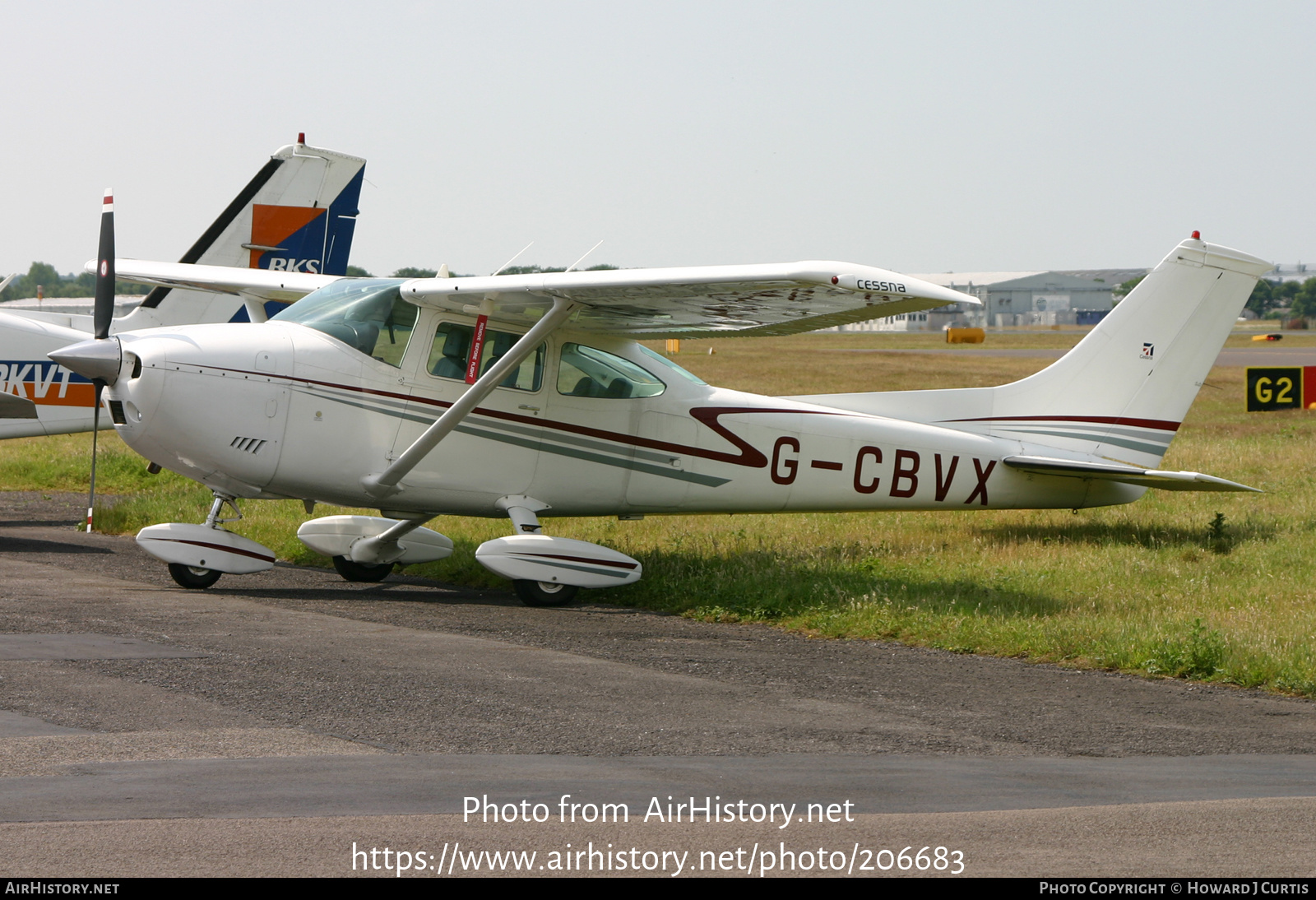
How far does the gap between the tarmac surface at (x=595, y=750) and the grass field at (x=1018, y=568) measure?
37 cm

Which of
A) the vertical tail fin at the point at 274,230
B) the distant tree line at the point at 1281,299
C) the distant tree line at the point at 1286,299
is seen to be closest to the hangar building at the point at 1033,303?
the distant tree line at the point at 1281,299

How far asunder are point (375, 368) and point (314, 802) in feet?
20.7

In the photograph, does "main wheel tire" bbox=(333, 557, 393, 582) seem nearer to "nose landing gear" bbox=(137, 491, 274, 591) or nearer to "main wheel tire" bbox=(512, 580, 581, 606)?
"nose landing gear" bbox=(137, 491, 274, 591)

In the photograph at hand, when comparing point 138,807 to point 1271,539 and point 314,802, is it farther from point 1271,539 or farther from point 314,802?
point 1271,539

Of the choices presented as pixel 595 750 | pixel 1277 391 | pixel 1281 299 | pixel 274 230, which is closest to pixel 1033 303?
pixel 1281 299

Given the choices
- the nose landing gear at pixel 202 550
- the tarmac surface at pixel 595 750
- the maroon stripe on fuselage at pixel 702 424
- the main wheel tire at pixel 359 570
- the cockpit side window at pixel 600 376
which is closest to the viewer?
the tarmac surface at pixel 595 750

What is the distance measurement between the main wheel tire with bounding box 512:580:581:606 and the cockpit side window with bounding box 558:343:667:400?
1.64 m

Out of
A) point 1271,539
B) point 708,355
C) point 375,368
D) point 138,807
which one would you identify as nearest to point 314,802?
point 138,807

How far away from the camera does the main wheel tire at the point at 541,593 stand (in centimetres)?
1070

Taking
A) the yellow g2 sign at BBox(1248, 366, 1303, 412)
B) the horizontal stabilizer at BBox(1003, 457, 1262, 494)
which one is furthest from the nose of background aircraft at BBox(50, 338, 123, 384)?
the yellow g2 sign at BBox(1248, 366, 1303, 412)

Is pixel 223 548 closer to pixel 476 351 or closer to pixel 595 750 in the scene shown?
pixel 476 351

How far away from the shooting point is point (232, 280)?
1328 cm

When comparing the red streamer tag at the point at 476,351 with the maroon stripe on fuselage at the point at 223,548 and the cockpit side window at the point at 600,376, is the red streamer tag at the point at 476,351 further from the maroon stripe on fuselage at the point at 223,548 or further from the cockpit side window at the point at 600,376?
the maroon stripe on fuselage at the point at 223,548
